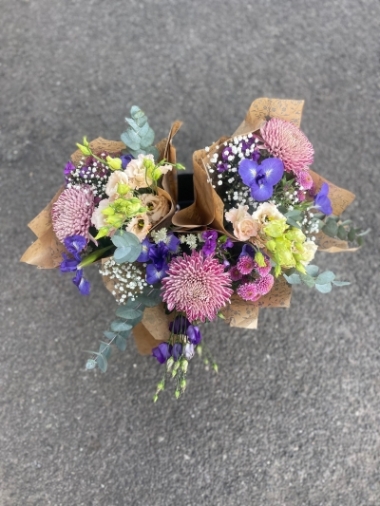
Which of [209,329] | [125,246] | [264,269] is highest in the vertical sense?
[125,246]

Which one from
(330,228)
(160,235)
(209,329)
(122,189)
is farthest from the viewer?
(209,329)

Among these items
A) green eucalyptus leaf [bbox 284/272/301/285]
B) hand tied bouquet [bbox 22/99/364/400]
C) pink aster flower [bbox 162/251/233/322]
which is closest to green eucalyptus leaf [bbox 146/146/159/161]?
hand tied bouquet [bbox 22/99/364/400]

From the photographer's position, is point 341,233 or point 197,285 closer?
point 197,285

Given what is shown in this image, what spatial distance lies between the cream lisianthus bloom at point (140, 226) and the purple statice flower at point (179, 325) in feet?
0.55

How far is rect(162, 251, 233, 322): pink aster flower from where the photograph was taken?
0.71 meters

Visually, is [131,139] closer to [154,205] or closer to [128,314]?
[154,205]

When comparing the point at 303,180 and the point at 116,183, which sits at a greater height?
the point at 116,183

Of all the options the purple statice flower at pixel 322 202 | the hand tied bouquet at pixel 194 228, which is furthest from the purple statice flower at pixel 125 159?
the purple statice flower at pixel 322 202

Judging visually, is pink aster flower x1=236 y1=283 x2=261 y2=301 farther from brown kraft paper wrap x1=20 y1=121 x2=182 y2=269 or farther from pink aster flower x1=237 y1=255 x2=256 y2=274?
brown kraft paper wrap x1=20 y1=121 x2=182 y2=269

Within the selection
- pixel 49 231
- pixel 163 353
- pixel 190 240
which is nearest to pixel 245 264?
pixel 190 240

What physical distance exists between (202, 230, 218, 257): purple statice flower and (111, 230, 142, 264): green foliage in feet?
0.33

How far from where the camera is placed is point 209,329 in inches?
46.2

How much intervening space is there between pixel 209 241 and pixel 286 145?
0.20 metres

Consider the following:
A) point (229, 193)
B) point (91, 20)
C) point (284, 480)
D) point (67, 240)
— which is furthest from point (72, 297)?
point (91, 20)
